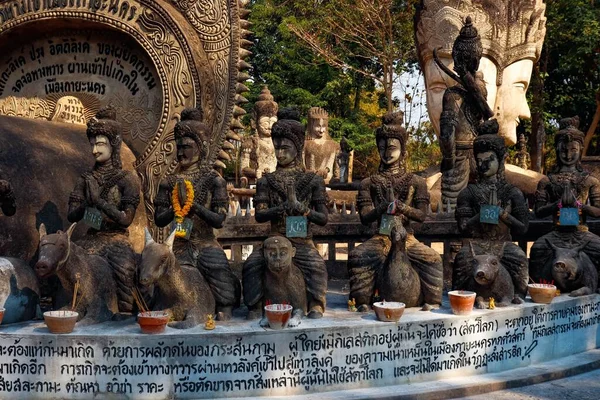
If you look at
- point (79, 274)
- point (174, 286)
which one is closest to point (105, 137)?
point (79, 274)

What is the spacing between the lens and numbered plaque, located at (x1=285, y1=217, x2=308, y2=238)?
6262 millimetres

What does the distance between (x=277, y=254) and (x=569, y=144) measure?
3.43 m

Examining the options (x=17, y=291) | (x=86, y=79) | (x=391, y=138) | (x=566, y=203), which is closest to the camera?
(x=17, y=291)

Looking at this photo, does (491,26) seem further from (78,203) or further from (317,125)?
(78,203)

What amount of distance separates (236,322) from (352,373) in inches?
38.9

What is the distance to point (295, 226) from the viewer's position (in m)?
6.27

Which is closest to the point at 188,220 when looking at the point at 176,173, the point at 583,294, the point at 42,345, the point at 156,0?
the point at 176,173

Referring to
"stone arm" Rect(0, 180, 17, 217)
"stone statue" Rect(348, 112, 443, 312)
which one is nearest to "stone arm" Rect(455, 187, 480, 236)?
"stone statue" Rect(348, 112, 443, 312)

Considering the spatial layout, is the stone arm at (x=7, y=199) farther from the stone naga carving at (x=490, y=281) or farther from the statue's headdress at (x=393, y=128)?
the stone naga carving at (x=490, y=281)

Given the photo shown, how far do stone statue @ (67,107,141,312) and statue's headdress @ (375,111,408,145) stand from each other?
222 centimetres

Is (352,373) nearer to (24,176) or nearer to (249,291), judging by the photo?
(249,291)

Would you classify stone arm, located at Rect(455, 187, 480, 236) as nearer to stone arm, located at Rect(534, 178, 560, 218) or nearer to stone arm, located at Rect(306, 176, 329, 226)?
stone arm, located at Rect(534, 178, 560, 218)

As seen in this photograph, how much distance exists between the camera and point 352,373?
5555 mm

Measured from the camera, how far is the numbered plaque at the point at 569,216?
723 cm
